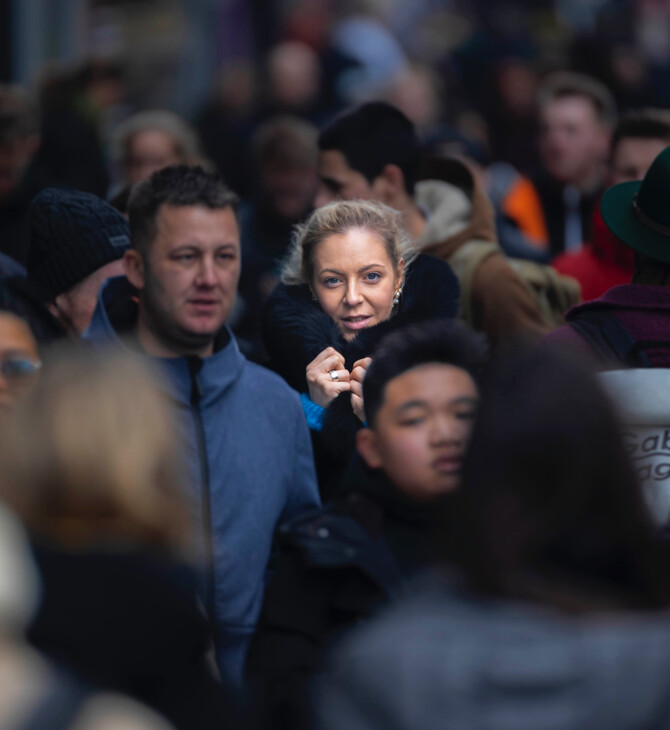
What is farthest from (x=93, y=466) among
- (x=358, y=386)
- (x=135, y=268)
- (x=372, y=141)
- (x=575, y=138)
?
(x=575, y=138)

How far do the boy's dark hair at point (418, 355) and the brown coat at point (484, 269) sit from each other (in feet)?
4.70

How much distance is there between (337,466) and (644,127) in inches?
100

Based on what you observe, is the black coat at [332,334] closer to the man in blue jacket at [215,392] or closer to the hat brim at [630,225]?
the man in blue jacket at [215,392]

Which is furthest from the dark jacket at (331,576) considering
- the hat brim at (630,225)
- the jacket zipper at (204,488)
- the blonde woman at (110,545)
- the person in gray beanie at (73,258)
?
the person in gray beanie at (73,258)

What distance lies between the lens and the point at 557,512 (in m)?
2.13

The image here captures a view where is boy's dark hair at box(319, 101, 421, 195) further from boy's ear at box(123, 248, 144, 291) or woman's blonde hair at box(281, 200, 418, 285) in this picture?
boy's ear at box(123, 248, 144, 291)

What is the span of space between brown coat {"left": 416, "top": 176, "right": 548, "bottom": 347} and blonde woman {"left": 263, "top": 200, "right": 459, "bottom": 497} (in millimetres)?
744

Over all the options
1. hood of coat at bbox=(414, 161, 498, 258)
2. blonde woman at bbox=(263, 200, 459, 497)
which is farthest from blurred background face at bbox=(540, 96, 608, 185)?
blonde woman at bbox=(263, 200, 459, 497)

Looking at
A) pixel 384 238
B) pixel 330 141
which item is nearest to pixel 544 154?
pixel 330 141

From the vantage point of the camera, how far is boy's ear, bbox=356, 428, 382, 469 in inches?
115

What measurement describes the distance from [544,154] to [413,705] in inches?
215

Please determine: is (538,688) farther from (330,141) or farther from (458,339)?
(330,141)

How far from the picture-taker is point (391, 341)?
3043mm

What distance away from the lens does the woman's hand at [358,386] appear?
3.52 meters
